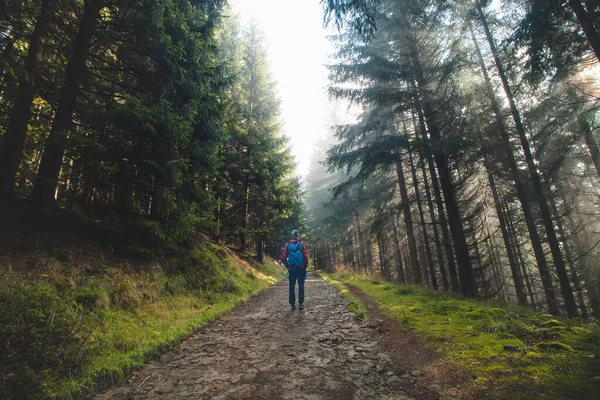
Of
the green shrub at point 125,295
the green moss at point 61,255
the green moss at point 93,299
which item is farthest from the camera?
the green moss at point 61,255

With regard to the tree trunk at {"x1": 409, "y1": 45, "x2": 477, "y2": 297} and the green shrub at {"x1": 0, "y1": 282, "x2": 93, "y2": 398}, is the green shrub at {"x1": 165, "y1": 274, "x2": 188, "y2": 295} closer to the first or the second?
the green shrub at {"x1": 0, "y1": 282, "x2": 93, "y2": 398}

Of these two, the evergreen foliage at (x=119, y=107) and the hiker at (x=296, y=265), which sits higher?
the evergreen foliage at (x=119, y=107)

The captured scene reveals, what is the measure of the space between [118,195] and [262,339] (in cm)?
591

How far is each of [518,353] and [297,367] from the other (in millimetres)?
2922

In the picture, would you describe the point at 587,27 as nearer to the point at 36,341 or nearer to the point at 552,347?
the point at 552,347

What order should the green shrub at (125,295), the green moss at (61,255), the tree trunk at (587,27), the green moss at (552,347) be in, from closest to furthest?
the green moss at (552,347) < the green shrub at (125,295) < the green moss at (61,255) < the tree trunk at (587,27)

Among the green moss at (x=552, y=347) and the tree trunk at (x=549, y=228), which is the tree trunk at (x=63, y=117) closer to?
the green moss at (x=552, y=347)

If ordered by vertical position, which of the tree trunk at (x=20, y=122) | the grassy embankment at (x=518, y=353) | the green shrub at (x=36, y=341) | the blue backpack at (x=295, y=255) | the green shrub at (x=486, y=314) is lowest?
the grassy embankment at (x=518, y=353)

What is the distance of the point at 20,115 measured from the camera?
6.46 m

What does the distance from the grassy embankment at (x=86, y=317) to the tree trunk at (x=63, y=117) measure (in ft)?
6.73

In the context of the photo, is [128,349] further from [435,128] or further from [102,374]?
[435,128]

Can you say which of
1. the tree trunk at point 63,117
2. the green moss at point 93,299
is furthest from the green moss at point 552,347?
the tree trunk at point 63,117

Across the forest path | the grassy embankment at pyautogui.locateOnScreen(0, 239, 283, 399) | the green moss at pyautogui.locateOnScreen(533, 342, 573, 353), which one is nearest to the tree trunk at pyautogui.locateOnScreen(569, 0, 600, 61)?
the green moss at pyautogui.locateOnScreen(533, 342, 573, 353)

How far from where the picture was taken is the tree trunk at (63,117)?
6361mm
